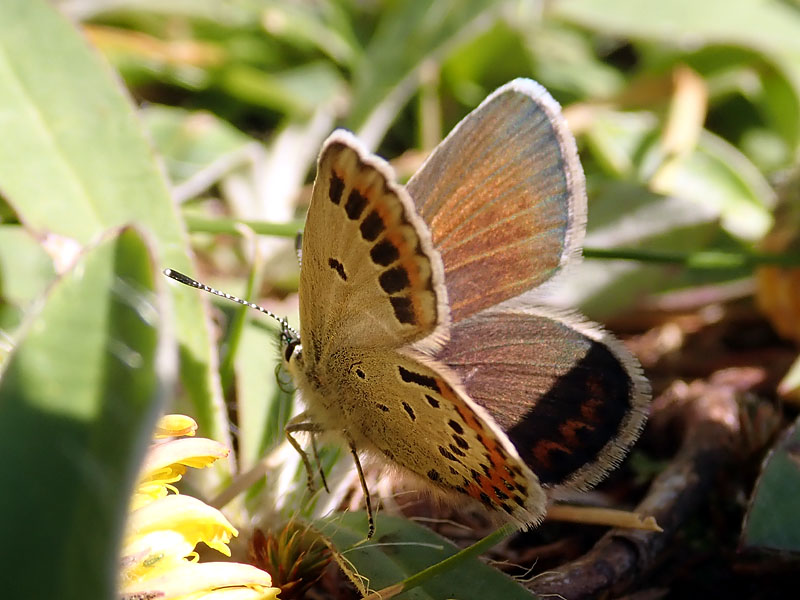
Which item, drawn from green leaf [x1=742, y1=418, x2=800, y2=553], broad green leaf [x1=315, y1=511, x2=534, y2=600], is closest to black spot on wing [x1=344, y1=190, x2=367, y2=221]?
broad green leaf [x1=315, y1=511, x2=534, y2=600]

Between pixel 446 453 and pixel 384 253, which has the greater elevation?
pixel 384 253

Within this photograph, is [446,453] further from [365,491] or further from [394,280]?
[394,280]

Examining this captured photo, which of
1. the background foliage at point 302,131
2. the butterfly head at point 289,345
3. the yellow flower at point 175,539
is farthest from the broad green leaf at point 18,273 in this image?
the yellow flower at point 175,539

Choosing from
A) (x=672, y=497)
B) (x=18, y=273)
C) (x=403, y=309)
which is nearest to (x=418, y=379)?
(x=403, y=309)

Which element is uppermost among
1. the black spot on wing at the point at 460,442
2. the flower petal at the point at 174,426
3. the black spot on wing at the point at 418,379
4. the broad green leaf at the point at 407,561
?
the black spot on wing at the point at 418,379

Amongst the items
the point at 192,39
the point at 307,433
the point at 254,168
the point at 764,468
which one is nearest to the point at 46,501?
the point at 307,433

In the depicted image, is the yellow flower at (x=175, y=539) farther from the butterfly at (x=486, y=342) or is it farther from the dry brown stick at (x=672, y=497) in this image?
the dry brown stick at (x=672, y=497)
